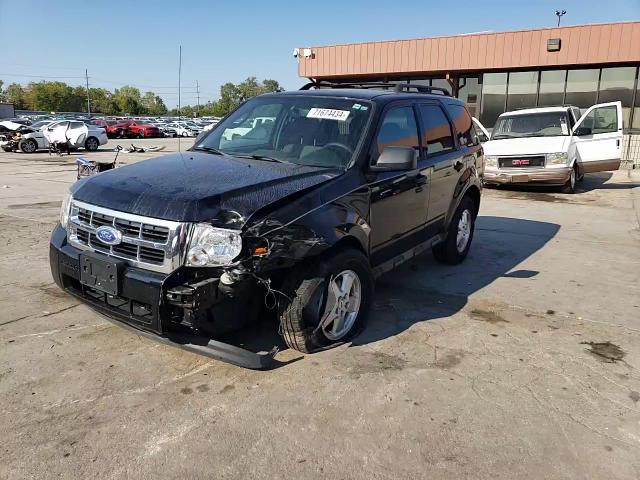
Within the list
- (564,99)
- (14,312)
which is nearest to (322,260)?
(14,312)

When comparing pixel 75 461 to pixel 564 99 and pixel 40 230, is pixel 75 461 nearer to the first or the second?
pixel 40 230

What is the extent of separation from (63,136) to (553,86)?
21.4 m

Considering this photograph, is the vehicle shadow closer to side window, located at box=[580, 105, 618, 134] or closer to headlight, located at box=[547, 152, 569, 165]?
headlight, located at box=[547, 152, 569, 165]

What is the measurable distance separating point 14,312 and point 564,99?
2133 centimetres

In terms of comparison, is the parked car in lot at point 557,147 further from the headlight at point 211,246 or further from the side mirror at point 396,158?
the headlight at point 211,246

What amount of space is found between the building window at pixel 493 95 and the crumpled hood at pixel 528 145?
10.0m

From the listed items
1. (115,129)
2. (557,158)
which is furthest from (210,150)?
(115,129)

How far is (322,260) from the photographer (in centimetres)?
350

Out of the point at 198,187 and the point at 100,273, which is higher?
the point at 198,187

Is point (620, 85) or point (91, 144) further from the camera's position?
point (91, 144)

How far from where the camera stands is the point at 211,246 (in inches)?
119

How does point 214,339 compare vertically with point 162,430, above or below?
above

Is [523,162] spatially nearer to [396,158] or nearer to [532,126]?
[532,126]

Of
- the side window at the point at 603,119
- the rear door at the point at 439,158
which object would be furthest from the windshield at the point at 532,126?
the rear door at the point at 439,158
